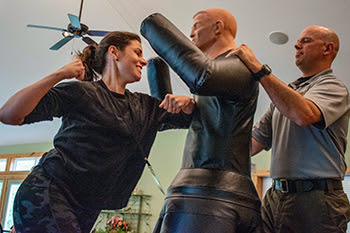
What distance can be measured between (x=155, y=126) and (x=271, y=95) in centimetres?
52

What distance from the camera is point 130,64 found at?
6.00ft

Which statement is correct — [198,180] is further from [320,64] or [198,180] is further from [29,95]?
[320,64]

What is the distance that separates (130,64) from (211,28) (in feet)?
1.37

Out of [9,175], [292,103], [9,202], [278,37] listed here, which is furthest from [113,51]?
[9,202]

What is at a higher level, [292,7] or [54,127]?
[292,7]

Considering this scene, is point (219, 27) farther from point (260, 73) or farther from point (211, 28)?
point (260, 73)

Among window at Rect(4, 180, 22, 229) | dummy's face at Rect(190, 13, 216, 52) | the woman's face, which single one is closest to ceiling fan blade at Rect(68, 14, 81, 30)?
the woman's face

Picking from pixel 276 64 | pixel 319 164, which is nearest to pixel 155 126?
pixel 319 164

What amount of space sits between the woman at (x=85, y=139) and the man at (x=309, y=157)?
45cm

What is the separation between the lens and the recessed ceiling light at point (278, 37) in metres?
4.50

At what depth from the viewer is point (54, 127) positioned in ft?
26.1

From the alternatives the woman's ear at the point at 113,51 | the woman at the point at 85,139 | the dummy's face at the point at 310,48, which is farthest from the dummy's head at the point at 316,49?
the woman's ear at the point at 113,51

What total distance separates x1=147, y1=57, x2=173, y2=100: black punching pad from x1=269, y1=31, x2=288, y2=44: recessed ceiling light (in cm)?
291

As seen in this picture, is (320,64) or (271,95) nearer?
(271,95)
